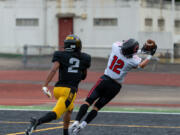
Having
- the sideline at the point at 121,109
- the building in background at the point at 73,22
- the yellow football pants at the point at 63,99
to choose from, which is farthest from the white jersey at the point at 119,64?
the building in background at the point at 73,22

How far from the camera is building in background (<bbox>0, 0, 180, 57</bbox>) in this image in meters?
33.5

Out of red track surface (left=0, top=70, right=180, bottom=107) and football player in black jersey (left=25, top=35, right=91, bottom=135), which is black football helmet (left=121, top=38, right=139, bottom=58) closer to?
football player in black jersey (left=25, top=35, right=91, bottom=135)

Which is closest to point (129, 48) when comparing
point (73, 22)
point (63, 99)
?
point (63, 99)

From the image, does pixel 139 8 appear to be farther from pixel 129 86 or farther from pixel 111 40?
pixel 129 86

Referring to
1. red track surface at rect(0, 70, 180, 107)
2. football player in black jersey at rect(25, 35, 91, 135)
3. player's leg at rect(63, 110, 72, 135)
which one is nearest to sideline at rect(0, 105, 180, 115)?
red track surface at rect(0, 70, 180, 107)

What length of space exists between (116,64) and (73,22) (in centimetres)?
2485

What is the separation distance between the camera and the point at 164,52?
28688mm

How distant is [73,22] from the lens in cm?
A: 3359

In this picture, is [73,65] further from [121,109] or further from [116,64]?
[121,109]

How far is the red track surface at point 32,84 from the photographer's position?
53.1 ft

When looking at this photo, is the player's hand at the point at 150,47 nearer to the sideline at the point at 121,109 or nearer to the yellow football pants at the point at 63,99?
the yellow football pants at the point at 63,99

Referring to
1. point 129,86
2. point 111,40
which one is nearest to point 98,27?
point 111,40

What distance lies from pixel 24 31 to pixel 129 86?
50.1ft

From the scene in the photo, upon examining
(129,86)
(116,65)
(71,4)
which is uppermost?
(71,4)
